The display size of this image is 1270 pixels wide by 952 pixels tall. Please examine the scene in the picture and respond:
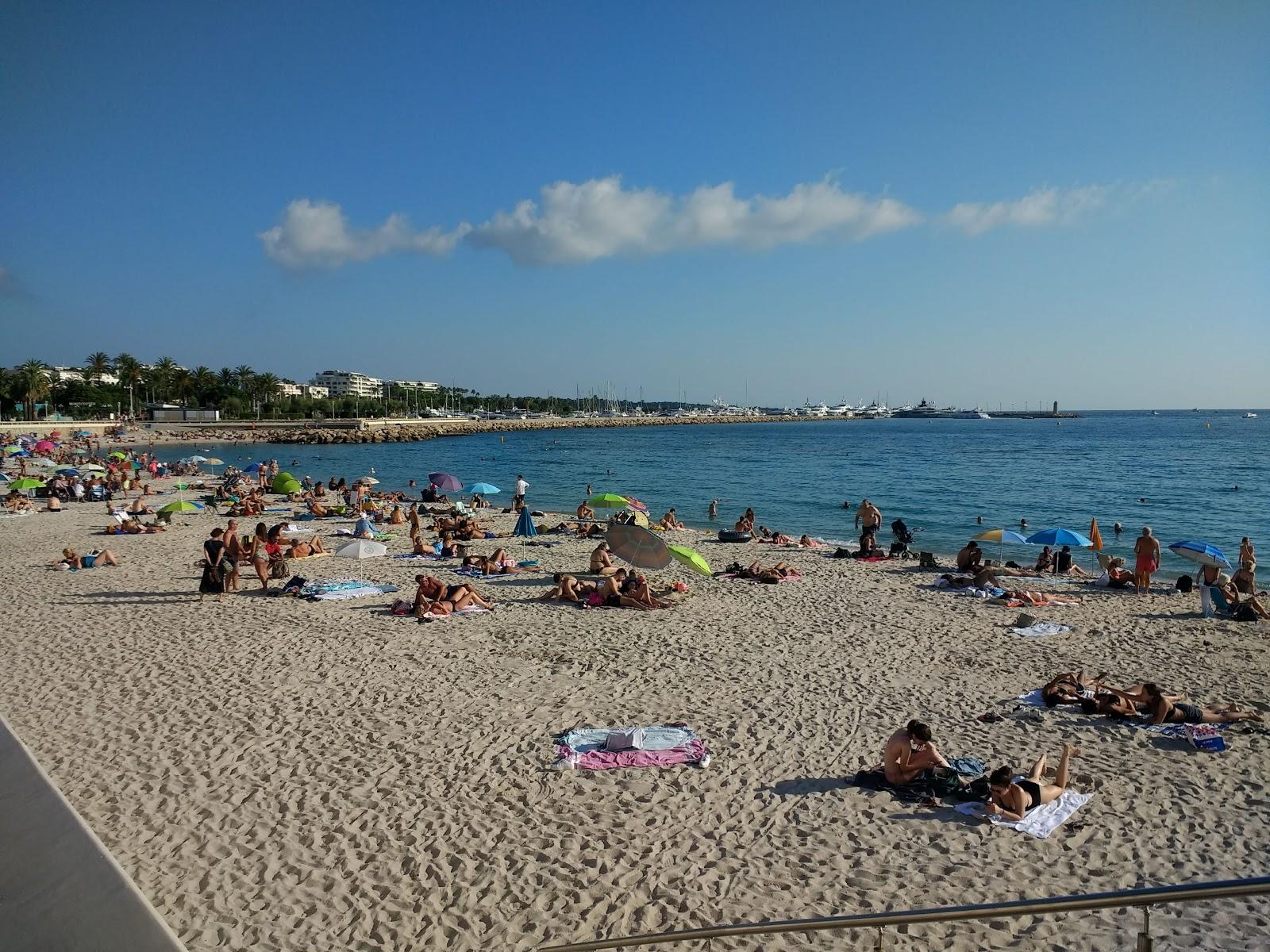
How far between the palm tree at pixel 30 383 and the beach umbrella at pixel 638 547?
93.9m

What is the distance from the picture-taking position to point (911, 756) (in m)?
7.14

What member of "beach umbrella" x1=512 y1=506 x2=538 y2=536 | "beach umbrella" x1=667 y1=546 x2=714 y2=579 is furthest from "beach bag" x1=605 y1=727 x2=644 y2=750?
"beach umbrella" x1=512 y1=506 x2=538 y2=536

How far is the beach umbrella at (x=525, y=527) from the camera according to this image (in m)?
22.4

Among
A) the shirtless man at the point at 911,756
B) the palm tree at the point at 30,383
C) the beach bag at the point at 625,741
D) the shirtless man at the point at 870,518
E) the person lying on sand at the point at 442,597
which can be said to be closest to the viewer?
the shirtless man at the point at 911,756

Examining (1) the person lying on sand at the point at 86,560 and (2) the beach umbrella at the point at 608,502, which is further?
(2) the beach umbrella at the point at 608,502

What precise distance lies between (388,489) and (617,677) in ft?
116

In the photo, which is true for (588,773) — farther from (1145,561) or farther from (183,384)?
(183,384)

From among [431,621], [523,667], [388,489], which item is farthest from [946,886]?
[388,489]

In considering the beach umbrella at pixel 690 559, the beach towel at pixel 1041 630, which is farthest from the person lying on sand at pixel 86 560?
the beach towel at pixel 1041 630

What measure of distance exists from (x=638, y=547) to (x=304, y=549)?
869cm

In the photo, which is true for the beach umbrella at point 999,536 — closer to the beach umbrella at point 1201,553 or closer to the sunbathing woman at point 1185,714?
the beach umbrella at point 1201,553

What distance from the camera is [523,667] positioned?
10375mm

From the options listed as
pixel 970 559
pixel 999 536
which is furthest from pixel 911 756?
pixel 999 536

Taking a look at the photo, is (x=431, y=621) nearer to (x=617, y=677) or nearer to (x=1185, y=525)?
(x=617, y=677)
